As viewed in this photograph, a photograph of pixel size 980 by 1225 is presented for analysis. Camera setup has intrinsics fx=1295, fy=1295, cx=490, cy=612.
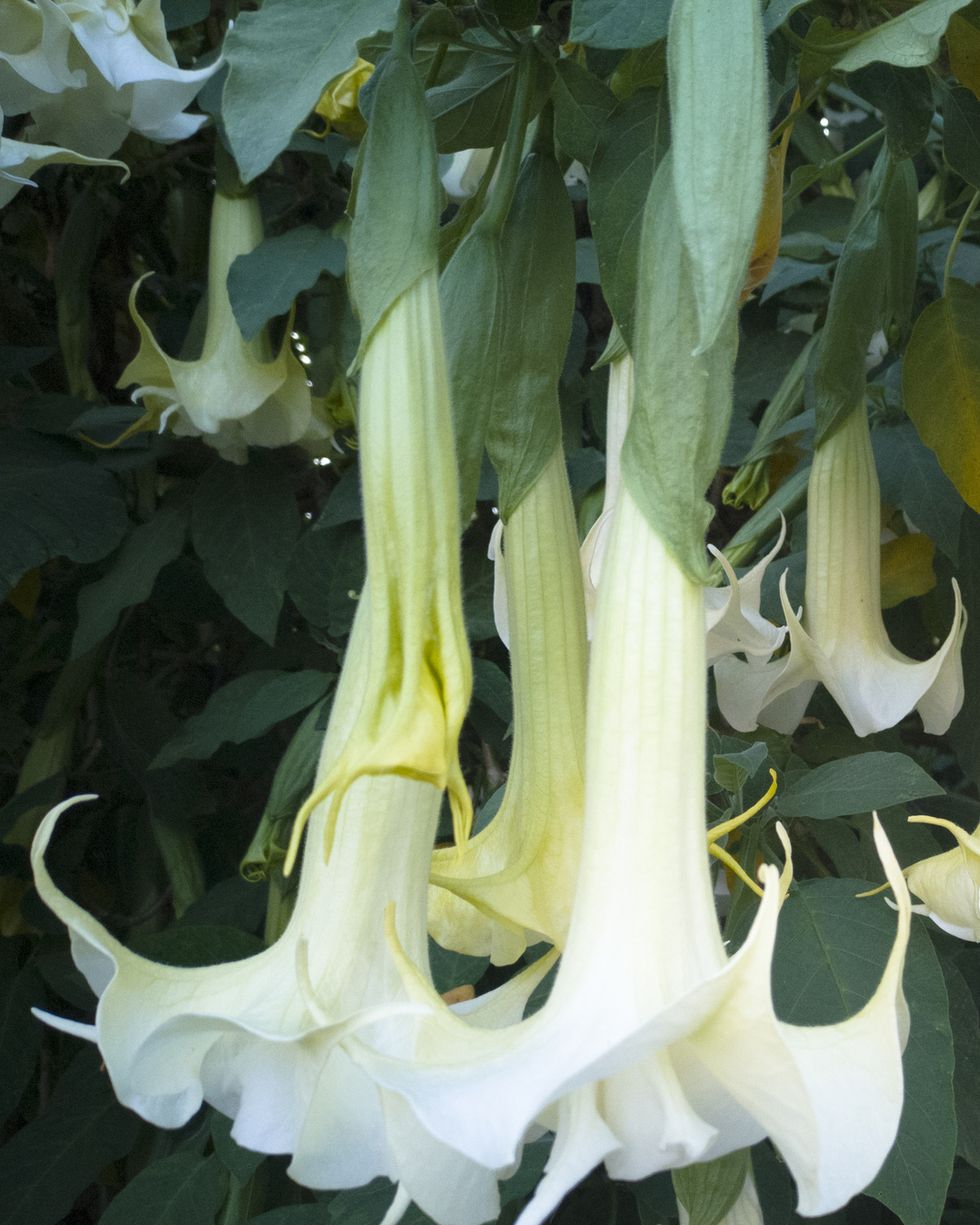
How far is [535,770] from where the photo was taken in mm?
478

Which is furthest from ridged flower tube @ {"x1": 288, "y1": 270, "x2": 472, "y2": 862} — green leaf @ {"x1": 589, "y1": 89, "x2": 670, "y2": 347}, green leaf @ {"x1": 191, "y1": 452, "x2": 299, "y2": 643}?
green leaf @ {"x1": 191, "y1": 452, "x2": 299, "y2": 643}

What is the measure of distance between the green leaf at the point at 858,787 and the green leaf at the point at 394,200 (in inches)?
14.8

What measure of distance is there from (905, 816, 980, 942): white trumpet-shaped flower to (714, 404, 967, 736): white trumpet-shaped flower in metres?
0.11

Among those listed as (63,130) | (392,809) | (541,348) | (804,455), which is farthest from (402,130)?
(804,455)

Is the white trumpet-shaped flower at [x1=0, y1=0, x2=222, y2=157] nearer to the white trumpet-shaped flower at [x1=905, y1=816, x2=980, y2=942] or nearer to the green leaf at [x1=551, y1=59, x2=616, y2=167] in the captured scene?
the green leaf at [x1=551, y1=59, x2=616, y2=167]

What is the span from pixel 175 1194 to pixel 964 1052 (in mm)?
581

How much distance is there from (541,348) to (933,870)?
1.01 ft

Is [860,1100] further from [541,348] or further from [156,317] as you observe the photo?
[156,317]

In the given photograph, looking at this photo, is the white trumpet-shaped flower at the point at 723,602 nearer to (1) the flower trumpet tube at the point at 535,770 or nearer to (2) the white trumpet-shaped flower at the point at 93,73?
(1) the flower trumpet tube at the point at 535,770

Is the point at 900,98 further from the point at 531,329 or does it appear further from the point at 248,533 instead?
the point at 248,533

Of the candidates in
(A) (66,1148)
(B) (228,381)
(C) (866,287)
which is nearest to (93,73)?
Answer: (B) (228,381)

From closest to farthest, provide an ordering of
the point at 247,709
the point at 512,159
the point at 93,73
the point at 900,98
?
the point at 512,159 < the point at 900,98 < the point at 93,73 < the point at 247,709

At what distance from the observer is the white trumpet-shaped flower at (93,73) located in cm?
81

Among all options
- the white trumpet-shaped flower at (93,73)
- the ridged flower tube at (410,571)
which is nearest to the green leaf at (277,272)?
the white trumpet-shaped flower at (93,73)
